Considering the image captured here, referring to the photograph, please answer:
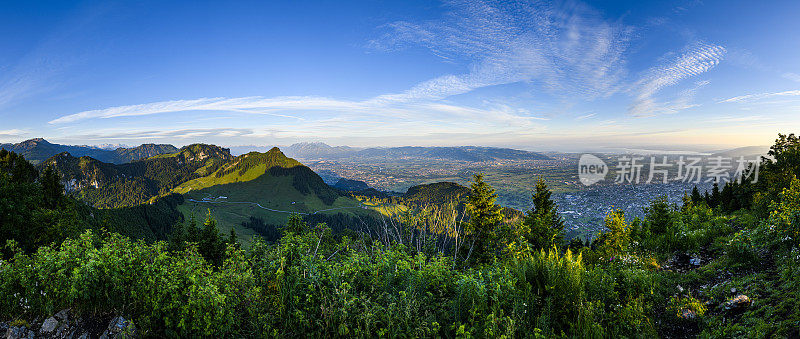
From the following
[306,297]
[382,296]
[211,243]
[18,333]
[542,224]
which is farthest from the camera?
[211,243]

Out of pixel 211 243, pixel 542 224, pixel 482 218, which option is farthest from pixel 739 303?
pixel 211 243

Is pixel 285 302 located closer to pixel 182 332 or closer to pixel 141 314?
pixel 182 332

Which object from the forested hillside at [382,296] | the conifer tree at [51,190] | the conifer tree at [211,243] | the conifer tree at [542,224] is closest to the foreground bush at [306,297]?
the forested hillside at [382,296]

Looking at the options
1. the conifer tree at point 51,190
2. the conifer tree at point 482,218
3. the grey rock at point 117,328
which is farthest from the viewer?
the conifer tree at point 51,190

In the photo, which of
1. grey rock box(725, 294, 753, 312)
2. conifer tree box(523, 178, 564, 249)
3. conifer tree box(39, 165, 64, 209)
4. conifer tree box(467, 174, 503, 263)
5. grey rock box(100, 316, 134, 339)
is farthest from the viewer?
conifer tree box(39, 165, 64, 209)

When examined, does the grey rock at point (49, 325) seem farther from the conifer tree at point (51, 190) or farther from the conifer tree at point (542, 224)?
the conifer tree at point (51, 190)

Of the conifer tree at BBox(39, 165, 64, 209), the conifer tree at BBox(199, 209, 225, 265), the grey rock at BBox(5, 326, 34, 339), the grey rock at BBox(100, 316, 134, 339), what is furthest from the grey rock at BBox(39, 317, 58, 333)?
the conifer tree at BBox(39, 165, 64, 209)

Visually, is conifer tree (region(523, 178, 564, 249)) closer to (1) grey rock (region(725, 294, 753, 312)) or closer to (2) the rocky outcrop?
(1) grey rock (region(725, 294, 753, 312))

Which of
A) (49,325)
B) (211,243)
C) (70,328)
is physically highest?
(49,325)

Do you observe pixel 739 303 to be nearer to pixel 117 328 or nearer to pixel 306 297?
pixel 306 297

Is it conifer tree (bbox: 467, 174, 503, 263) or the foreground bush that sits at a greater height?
the foreground bush

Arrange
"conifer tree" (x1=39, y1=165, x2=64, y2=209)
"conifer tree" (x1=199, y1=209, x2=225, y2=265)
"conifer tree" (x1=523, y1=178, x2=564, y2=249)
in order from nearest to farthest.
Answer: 1. "conifer tree" (x1=523, y1=178, x2=564, y2=249)
2. "conifer tree" (x1=199, y1=209, x2=225, y2=265)
3. "conifer tree" (x1=39, y1=165, x2=64, y2=209)

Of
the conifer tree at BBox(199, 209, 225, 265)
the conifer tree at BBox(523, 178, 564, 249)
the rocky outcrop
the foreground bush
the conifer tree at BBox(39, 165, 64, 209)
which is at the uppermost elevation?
the foreground bush

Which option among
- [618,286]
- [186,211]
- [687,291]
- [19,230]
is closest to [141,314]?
[618,286]
